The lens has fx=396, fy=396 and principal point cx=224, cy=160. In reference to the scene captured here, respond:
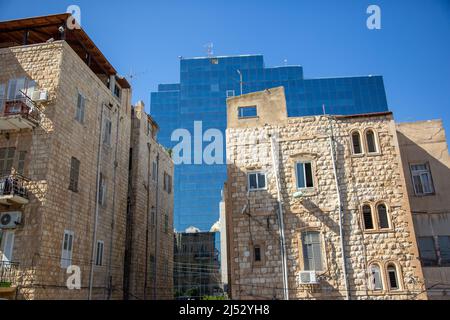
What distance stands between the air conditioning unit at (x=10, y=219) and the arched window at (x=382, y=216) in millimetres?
14655

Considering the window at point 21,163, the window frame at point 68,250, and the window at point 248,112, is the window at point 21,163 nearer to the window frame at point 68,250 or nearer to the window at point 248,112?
the window frame at point 68,250

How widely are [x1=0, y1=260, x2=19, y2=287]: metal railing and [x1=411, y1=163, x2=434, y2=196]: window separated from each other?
17.8 metres

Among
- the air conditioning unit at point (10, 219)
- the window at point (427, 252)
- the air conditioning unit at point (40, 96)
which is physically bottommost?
the window at point (427, 252)

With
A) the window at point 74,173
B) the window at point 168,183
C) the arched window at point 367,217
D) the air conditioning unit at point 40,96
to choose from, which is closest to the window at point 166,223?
the window at point 168,183

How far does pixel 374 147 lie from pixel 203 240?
3153cm

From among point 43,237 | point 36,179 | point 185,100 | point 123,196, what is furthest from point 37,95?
point 185,100

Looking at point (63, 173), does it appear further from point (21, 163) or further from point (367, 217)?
point (367, 217)

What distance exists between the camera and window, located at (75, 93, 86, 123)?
18.1m

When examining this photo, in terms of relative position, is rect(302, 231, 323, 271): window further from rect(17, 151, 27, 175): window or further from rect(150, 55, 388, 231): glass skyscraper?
rect(150, 55, 388, 231): glass skyscraper

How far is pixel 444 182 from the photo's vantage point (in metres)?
18.9

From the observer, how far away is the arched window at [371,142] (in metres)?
18.3
